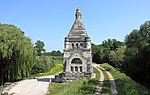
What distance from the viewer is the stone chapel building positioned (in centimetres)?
3719

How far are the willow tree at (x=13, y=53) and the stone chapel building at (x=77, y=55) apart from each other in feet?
17.2

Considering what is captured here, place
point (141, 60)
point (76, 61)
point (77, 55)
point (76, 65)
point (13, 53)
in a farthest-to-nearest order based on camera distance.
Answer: point (141, 60) → point (76, 61) → point (76, 65) → point (77, 55) → point (13, 53)

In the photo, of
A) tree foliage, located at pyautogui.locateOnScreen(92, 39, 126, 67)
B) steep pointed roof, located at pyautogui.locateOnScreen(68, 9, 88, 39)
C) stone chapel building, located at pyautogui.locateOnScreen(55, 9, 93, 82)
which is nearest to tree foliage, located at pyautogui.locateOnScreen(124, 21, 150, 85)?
stone chapel building, located at pyautogui.locateOnScreen(55, 9, 93, 82)

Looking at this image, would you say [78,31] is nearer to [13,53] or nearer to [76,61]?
[76,61]

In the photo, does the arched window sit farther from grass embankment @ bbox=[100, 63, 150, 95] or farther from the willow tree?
grass embankment @ bbox=[100, 63, 150, 95]

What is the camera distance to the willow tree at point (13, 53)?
34.0m

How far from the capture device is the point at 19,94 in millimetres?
28578

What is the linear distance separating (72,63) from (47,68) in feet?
74.8

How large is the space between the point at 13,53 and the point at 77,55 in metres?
9.14

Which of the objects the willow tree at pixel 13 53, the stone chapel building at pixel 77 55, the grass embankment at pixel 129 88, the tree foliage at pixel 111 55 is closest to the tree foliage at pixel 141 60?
the stone chapel building at pixel 77 55

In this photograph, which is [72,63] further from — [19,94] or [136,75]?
[136,75]

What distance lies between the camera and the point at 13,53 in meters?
35.2

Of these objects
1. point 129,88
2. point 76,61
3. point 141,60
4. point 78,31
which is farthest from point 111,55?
point 129,88

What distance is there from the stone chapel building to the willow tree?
5253mm
